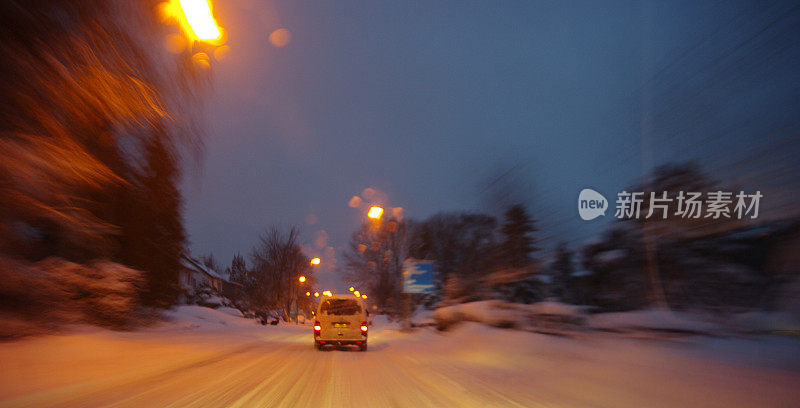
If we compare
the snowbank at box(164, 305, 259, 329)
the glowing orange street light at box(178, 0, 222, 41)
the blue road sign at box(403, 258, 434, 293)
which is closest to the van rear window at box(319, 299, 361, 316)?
the blue road sign at box(403, 258, 434, 293)

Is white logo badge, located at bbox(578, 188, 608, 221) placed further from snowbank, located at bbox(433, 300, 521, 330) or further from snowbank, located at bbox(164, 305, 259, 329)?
snowbank, located at bbox(164, 305, 259, 329)

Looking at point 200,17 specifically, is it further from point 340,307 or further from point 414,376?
point 340,307

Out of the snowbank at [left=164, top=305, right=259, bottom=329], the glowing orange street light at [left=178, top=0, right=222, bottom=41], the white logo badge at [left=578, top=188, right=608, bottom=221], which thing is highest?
the glowing orange street light at [left=178, top=0, right=222, bottom=41]

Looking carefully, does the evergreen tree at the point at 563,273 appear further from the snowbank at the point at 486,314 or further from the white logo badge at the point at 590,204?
the snowbank at the point at 486,314

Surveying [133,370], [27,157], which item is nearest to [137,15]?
[27,157]

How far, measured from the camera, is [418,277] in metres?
25.8

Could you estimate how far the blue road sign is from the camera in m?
25.4

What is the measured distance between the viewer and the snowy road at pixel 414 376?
7.28 metres

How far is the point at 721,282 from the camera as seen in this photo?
1259cm

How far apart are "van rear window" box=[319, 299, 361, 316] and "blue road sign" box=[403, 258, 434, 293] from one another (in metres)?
8.01

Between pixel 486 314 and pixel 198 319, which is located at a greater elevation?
pixel 486 314

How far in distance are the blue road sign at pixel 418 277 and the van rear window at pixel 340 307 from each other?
26.3ft

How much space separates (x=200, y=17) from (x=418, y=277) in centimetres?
1995

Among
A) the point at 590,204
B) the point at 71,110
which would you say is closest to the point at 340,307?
the point at 590,204
